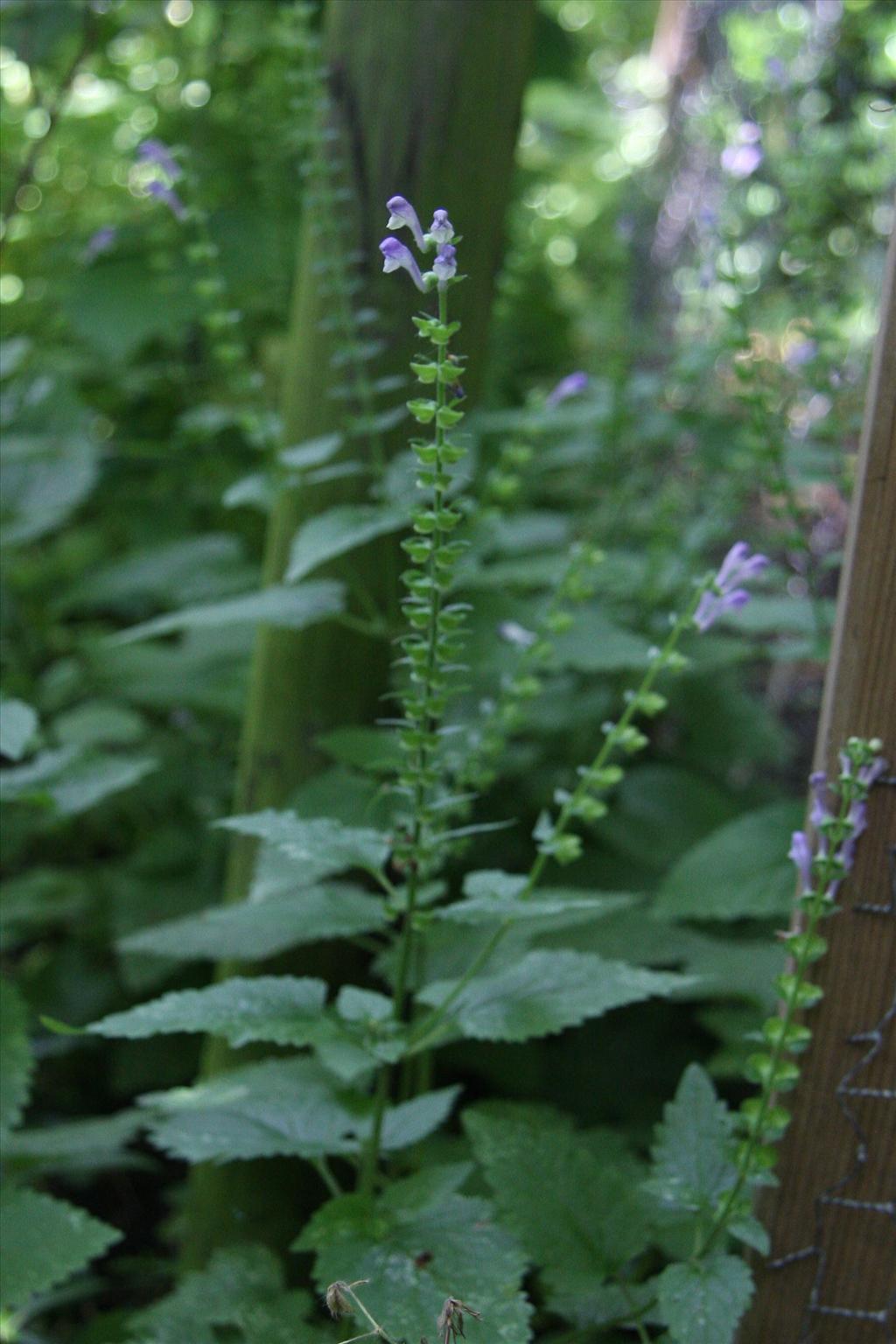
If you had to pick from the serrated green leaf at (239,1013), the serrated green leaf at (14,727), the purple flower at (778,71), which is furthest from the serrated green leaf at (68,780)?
the purple flower at (778,71)

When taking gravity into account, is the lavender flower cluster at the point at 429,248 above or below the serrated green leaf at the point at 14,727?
above

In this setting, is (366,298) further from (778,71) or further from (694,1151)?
(694,1151)

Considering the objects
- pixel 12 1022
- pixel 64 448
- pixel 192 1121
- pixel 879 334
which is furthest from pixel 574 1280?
pixel 64 448

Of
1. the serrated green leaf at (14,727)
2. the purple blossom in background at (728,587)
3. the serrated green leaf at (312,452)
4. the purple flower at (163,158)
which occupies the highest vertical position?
the purple flower at (163,158)

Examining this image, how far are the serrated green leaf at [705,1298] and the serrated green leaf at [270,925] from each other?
0.39 metres

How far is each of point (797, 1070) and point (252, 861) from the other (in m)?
0.87

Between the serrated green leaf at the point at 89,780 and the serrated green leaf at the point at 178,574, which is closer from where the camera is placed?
the serrated green leaf at the point at 89,780

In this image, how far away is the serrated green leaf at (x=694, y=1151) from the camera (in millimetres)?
1033

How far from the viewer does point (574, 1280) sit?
109cm

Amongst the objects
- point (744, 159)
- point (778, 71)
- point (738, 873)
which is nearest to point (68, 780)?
point (738, 873)

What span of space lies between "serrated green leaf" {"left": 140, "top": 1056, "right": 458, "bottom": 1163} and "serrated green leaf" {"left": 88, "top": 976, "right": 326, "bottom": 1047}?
124 millimetres

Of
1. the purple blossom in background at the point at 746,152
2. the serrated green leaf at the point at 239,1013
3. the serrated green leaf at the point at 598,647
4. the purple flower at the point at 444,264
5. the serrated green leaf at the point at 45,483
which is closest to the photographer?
the purple flower at the point at 444,264

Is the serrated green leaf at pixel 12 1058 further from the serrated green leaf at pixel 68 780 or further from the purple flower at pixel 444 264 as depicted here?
the purple flower at pixel 444 264

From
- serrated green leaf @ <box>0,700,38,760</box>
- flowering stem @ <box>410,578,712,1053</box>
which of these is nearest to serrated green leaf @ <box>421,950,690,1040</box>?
flowering stem @ <box>410,578,712,1053</box>
